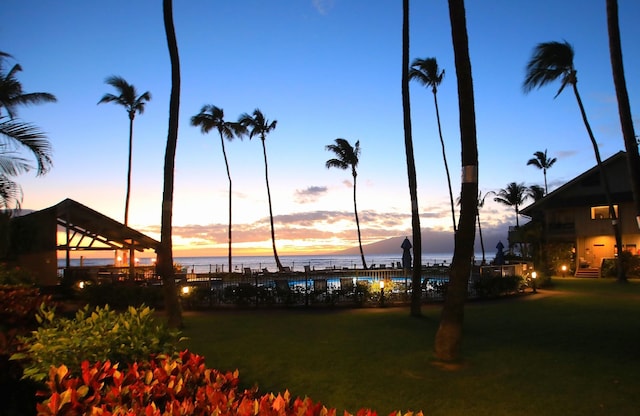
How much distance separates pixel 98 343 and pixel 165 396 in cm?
121

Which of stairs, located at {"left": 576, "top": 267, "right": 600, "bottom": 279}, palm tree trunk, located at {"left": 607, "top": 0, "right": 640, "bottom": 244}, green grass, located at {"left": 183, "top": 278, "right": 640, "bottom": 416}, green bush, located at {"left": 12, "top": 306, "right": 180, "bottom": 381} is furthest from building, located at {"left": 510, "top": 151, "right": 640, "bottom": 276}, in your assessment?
green bush, located at {"left": 12, "top": 306, "right": 180, "bottom": 381}

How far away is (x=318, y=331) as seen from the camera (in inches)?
469

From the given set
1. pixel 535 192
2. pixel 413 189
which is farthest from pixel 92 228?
pixel 535 192

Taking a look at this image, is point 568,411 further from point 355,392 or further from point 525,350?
point 525,350

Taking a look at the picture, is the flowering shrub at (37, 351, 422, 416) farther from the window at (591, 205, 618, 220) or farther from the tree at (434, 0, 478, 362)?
the window at (591, 205, 618, 220)

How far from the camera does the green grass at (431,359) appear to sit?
6.22m

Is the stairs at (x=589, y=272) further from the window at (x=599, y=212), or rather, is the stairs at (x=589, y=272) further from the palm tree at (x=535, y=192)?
the palm tree at (x=535, y=192)

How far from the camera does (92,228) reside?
24516 millimetres

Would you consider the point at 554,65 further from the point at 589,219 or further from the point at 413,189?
the point at 413,189

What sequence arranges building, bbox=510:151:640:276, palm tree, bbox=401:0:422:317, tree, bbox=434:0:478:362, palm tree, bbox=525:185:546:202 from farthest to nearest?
palm tree, bbox=525:185:546:202 < building, bbox=510:151:640:276 < palm tree, bbox=401:0:422:317 < tree, bbox=434:0:478:362

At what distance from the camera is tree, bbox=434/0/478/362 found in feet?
Result: 26.8

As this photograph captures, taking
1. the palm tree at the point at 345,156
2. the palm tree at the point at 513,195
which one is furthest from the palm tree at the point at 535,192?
the palm tree at the point at 345,156

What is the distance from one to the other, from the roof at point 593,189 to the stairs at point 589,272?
493 cm

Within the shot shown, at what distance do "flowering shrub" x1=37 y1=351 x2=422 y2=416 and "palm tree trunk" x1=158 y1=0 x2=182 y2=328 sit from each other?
29.7 feet
